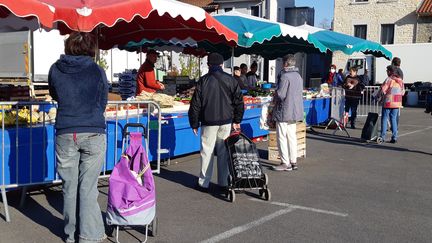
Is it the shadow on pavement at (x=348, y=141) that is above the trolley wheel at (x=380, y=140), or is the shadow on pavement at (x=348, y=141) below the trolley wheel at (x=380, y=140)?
below

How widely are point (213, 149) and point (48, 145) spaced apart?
7.14 feet

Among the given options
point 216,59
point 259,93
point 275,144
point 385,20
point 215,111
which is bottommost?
point 275,144

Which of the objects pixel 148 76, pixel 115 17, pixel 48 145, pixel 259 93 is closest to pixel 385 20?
pixel 259 93

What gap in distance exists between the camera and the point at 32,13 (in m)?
5.58

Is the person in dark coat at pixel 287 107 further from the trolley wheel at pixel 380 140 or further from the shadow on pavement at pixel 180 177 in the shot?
the trolley wheel at pixel 380 140

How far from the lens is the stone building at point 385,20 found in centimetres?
3061

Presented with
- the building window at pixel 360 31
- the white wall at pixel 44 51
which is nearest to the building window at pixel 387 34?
the building window at pixel 360 31

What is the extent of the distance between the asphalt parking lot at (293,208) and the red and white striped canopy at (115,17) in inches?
91.0

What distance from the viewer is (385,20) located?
3228 cm

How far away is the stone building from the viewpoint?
100ft

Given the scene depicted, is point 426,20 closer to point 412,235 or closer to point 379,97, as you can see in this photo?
point 379,97

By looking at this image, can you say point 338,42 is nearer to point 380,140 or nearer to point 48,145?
point 380,140

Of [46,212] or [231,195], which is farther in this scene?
[231,195]

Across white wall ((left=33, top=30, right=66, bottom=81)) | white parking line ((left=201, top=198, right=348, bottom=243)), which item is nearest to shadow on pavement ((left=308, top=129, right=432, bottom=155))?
white parking line ((left=201, top=198, right=348, bottom=243))
